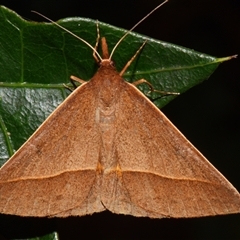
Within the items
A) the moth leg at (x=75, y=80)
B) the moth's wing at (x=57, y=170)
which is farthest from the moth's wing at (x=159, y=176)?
the moth leg at (x=75, y=80)

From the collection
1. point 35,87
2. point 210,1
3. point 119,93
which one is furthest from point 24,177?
point 210,1

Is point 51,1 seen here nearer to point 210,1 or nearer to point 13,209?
point 210,1

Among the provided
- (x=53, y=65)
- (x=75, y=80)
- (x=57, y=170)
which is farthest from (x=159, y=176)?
(x=53, y=65)

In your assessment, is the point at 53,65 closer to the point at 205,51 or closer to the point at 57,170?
the point at 57,170

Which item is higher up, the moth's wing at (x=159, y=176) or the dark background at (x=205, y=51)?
the dark background at (x=205, y=51)

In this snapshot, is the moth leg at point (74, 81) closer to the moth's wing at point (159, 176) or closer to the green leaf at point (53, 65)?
the green leaf at point (53, 65)

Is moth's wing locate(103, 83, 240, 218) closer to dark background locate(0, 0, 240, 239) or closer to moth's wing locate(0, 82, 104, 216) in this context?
moth's wing locate(0, 82, 104, 216)
